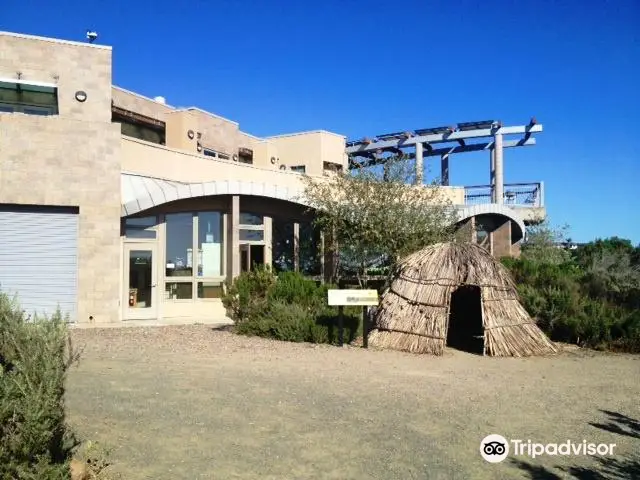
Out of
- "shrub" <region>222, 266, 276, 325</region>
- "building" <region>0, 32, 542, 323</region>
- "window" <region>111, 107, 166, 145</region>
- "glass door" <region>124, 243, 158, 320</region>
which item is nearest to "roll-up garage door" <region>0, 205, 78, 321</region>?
"building" <region>0, 32, 542, 323</region>

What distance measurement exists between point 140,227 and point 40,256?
2.71m

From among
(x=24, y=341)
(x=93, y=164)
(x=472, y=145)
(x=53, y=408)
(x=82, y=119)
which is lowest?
(x=53, y=408)

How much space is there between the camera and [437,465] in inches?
204

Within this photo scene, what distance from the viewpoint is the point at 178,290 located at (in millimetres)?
17594

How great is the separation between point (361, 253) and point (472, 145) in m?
23.7

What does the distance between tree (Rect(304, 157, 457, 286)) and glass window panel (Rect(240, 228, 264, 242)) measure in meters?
2.16

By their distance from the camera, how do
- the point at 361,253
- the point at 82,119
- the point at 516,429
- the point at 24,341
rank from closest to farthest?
the point at 24,341, the point at 516,429, the point at 82,119, the point at 361,253

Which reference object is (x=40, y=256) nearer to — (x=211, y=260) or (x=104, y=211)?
(x=104, y=211)

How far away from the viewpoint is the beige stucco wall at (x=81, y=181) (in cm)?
1480

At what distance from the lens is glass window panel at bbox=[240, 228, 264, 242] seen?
1886cm

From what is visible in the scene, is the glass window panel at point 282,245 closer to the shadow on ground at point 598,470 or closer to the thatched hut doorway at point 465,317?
the thatched hut doorway at point 465,317

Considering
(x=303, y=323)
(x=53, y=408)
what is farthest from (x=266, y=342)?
(x=53, y=408)

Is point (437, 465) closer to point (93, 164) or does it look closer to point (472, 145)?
point (93, 164)

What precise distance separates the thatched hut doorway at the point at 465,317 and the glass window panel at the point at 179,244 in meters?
7.88
